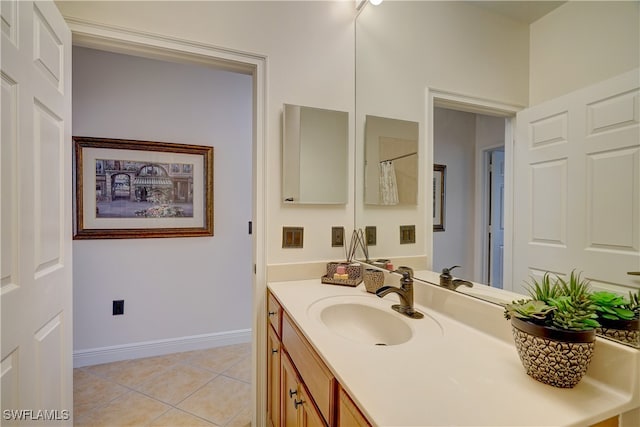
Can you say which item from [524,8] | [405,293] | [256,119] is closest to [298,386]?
[405,293]

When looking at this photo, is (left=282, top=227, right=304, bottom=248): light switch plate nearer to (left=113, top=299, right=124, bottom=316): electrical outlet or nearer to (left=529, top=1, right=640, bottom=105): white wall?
(left=529, top=1, right=640, bottom=105): white wall

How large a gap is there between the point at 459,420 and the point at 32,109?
1.44 meters

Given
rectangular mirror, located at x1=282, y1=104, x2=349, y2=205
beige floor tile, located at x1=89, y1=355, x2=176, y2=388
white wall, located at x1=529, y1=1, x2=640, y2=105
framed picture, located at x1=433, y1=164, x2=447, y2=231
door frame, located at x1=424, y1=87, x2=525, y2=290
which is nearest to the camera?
white wall, located at x1=529, y1=1, x2=640, y2=105

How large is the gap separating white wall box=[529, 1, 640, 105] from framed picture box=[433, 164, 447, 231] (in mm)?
396

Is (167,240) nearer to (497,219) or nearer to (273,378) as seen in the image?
(273,378)

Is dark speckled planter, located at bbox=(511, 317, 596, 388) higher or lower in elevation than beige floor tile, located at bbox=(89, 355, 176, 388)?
higher

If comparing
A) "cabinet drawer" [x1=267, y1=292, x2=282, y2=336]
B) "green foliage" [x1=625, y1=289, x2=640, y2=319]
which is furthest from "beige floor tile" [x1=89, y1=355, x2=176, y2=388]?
"green foliage" [x1=625, y1=289, x2=640, y2=319]

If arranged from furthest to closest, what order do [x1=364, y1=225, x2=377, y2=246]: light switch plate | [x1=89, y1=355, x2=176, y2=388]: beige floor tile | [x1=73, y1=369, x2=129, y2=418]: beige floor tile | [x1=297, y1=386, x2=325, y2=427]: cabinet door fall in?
1. [x1=89, y1=355, x2=176, y2=388]: beige floor tile
2. [x1=73, y1=369, x2=129, y2=418]: beige floor tile
3. [x1=364, y1=225, x2=377, y2=246]: light switch plate
4. [x1=297, y1=386, x2=325, y2=427]: cabinet door

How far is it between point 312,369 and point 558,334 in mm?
601

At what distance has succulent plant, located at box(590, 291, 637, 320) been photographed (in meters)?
0.63

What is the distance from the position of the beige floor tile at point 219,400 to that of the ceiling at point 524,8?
7.45 ft

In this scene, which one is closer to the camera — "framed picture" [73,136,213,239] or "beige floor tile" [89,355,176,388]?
"beige floor tile" [89,355,176,388]

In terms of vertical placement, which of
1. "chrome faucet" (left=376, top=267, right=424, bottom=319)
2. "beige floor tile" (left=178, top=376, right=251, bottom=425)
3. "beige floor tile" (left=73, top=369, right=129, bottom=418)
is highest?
"chrome faucet" (left=376, top=267, right=424, bottom=319)

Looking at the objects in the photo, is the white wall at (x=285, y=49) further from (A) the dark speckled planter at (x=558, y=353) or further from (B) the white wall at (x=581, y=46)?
(A) the dark speckled planter at (x=558, y=353)
